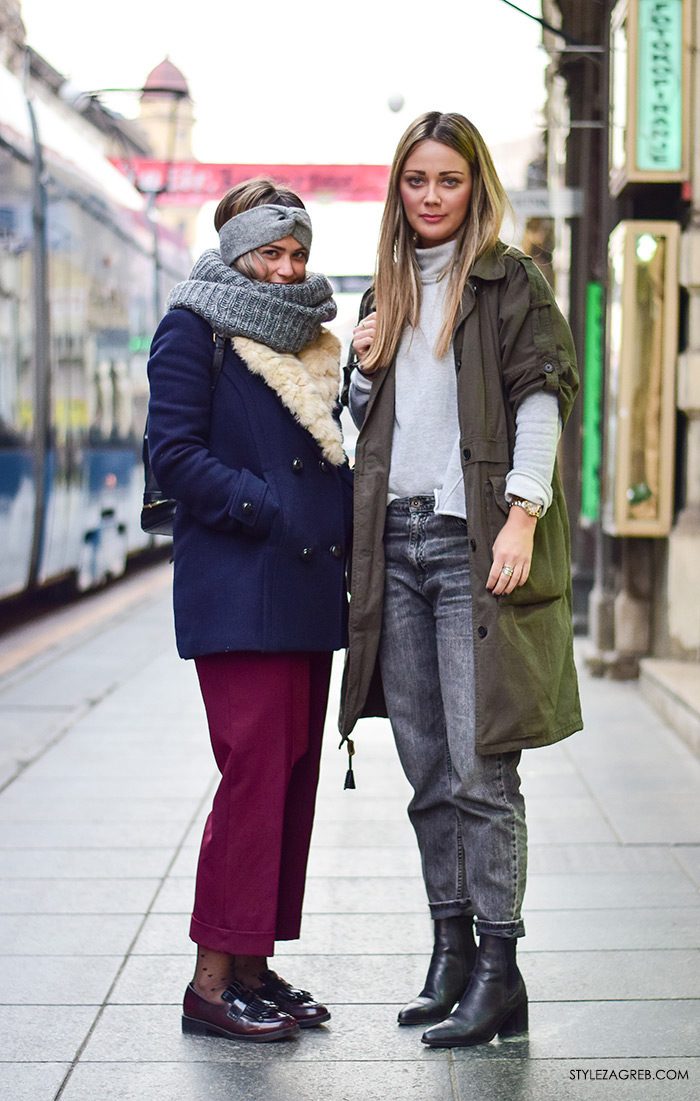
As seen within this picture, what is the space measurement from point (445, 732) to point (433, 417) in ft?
2.23

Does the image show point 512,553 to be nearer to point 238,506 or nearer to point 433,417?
point 433,417

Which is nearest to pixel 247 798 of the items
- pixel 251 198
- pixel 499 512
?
pixel 499 512

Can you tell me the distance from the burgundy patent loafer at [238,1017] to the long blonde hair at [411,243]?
4.44ft

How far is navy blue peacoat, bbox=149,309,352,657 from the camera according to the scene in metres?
2.81

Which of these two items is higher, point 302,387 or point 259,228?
point 259,228

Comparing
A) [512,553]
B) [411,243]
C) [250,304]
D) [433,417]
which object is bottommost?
[512,553]

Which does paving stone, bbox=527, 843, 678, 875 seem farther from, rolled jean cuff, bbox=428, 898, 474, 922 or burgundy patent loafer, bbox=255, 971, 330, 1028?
burgundy patent loafer, bbox=255, 971, 330, 1028

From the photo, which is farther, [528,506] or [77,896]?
[77,896]

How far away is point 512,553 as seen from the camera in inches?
107

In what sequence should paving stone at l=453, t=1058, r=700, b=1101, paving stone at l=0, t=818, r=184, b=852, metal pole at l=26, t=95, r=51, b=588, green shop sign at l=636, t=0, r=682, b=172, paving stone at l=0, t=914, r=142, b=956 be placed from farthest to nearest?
metal pole at l=26, t=95, r=51, b=588 < green shop sign at l=636, t=0, r=682, b=172 < paving stone at l=0, t=818, r=184, b=852 < paving stone at l=0, t=914, r=142, b=956 < paving stone at l=453, t=1058, r=700, b=1101

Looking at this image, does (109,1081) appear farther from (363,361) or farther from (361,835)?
(361,835)

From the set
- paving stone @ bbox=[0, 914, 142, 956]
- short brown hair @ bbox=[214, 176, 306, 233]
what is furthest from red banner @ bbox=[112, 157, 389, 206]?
short brown hair @ bbox=[214, 176, 306, 233]

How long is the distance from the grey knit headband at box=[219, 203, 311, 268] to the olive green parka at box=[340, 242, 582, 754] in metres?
0.36

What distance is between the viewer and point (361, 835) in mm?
4453
